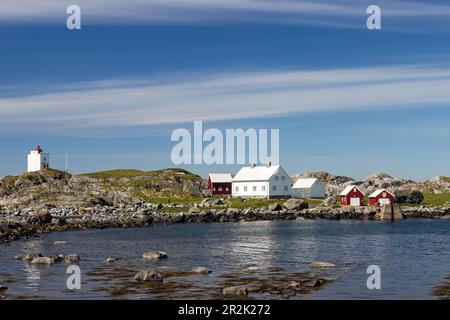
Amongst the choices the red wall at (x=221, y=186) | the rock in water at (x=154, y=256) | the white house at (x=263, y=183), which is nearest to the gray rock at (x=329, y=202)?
the white house at (x=263, y=183)

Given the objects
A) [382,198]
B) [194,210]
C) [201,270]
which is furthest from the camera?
[382,198]

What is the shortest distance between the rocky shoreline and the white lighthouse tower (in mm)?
46783

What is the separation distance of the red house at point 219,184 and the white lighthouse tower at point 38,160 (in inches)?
1961

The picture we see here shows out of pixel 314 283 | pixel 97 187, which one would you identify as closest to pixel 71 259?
pixel 314 283

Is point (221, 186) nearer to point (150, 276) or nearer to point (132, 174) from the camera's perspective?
point (132, 174)

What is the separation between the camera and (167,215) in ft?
331

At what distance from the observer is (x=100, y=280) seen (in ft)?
122

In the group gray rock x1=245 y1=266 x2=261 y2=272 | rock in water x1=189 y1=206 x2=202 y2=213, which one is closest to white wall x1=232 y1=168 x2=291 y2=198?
rock in water x1=189 y1=206 x2=202 y2=213

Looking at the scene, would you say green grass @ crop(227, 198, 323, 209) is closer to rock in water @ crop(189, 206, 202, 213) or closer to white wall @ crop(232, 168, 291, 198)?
white wall @ crop(232, 168, 291, 198)

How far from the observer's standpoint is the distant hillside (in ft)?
443

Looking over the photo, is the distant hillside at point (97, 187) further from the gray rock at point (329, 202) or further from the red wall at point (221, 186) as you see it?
the gray rock at point (329, 202)

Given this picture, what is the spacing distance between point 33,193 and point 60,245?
84.1 metres

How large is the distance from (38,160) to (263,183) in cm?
6955
